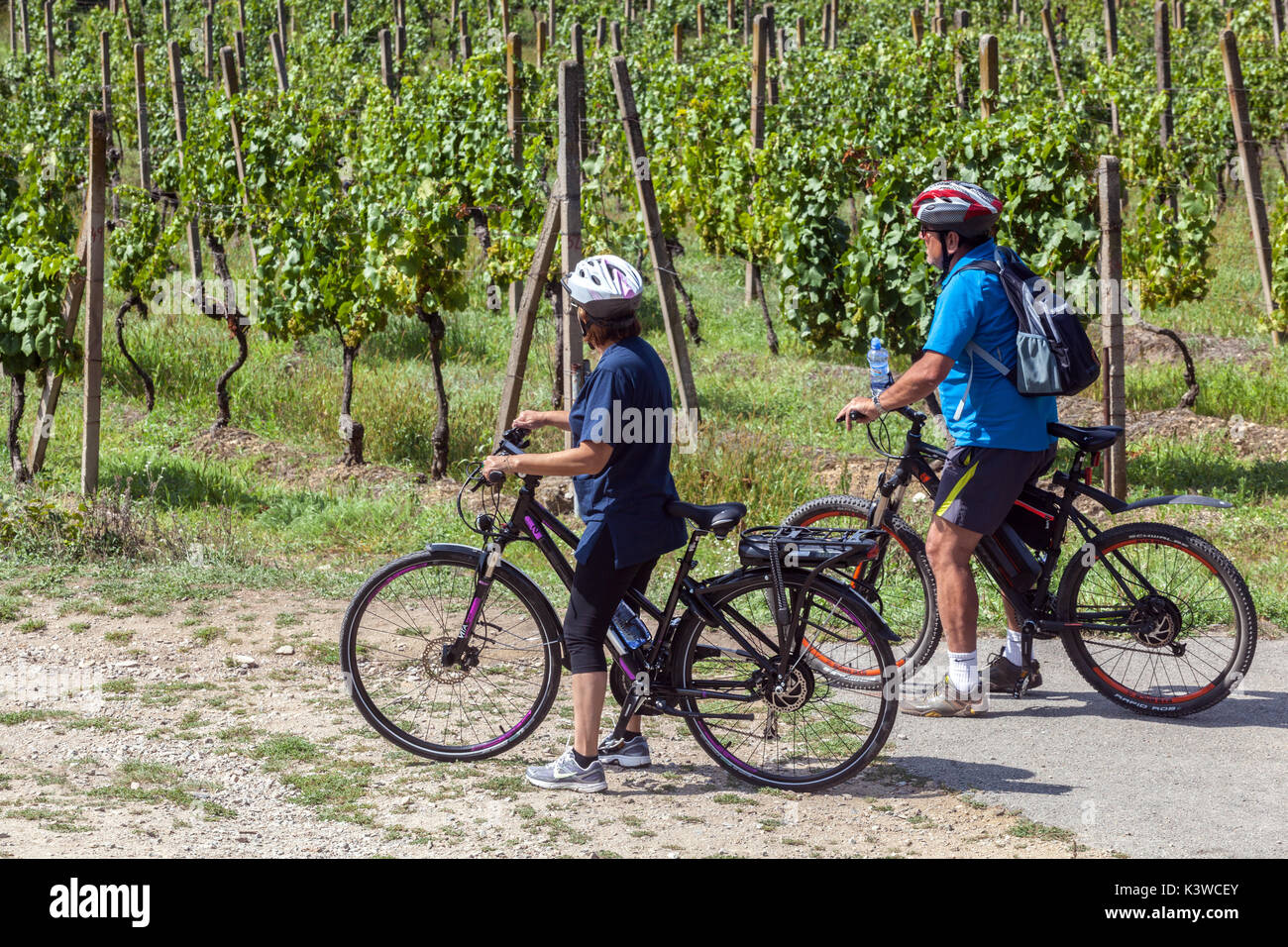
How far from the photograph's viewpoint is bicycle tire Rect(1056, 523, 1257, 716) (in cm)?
498

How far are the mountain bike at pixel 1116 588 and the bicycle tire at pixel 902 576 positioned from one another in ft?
0.69

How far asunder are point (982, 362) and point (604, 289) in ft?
5.07

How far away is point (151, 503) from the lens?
27.4 ft

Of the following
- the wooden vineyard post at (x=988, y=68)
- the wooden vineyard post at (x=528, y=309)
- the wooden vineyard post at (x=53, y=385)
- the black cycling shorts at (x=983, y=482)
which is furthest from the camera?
the wooden vineyard post at (x=988, y=68)

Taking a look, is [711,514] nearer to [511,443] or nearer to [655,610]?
[655,610]

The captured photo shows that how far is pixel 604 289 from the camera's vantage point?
4.07 m

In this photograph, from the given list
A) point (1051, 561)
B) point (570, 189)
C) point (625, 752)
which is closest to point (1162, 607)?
point (1051, 561)

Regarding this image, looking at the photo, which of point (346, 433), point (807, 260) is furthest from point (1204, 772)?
point (807, 260)

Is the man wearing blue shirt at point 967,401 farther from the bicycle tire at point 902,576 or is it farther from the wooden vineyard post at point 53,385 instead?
the wooden vineyard post at point 53,385

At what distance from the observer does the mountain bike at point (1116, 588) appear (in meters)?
5.00

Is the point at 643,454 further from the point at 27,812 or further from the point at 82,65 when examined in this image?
the point at 82,65

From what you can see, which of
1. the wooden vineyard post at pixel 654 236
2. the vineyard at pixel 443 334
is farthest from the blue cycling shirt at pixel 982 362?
the wooden vineyard post at pixel 654 236
